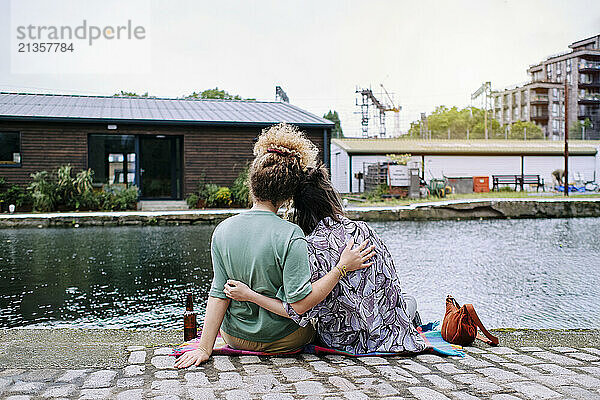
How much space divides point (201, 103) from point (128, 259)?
15.9 m

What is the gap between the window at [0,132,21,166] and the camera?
717 inches

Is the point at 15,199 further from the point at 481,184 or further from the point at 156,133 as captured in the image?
the point at 481,184

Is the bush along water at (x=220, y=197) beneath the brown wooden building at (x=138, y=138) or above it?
beneath

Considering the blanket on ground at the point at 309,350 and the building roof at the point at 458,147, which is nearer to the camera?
the blanket on ground at the point at 309,350

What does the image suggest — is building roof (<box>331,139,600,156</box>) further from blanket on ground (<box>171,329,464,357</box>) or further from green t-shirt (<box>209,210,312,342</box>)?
green t-shirt (<box>209,210,312,342</box>)

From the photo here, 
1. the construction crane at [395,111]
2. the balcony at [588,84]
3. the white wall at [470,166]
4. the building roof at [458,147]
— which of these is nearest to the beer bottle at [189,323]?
the building roof at [458,147]

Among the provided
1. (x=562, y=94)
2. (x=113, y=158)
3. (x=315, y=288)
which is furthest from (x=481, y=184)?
(x=562, y=94)

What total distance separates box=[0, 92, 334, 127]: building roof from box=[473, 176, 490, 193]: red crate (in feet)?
28.2

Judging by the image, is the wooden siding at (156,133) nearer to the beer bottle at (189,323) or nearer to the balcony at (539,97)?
the beer bottle at (189,323)

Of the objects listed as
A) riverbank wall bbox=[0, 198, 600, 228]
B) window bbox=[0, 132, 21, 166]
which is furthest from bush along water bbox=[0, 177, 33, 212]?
riverbank wall bbox=[0, 198, 600, 228]

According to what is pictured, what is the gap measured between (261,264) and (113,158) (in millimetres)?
19039

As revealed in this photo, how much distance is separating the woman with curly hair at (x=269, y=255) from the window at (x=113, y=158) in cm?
1796

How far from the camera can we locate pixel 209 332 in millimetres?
2982

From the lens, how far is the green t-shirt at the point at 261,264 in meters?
2.79
